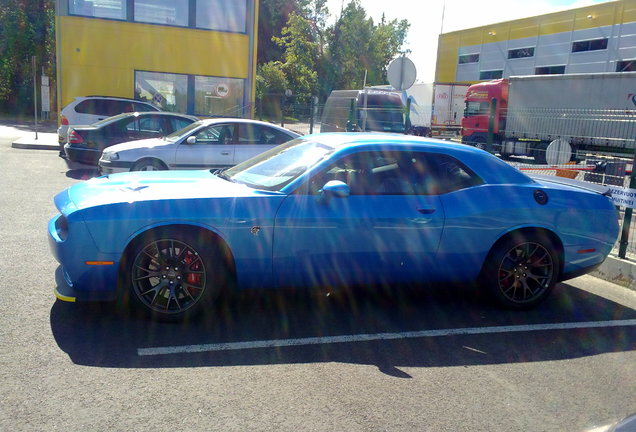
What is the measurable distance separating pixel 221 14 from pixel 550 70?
22.7 meters

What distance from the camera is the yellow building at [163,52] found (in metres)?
22.0

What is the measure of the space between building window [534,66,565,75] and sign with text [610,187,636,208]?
32.1m

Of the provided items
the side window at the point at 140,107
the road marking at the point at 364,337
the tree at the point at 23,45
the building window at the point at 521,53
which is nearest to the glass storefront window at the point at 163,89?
the side window at the point at 140,107

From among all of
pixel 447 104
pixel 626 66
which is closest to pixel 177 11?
pixel 447 104

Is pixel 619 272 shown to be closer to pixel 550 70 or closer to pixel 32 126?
pixel 32 126

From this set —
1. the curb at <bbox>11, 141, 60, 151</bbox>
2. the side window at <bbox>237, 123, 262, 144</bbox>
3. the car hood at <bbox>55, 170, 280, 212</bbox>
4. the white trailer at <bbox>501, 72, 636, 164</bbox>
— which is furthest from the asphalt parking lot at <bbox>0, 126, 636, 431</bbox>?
the curb at <bbox>11, 141, 60, 151</bbox>

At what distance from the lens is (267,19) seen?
192ft

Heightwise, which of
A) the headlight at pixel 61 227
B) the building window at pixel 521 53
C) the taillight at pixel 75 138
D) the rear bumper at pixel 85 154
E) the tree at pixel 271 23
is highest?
the tree at pixel 271 23

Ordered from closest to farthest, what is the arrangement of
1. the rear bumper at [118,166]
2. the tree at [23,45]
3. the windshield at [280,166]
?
the windshield at [280,166] → the rear bumper at [118,166] → the tree at [23,45]

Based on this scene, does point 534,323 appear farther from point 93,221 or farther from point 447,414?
point 93,221

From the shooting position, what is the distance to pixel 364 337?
4672 millimetres

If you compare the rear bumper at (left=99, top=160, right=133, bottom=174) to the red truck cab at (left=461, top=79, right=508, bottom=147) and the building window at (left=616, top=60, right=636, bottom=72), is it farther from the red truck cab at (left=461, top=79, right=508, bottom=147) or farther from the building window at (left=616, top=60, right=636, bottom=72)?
the building window at (left=616, top=60, right=636, bottom=72)

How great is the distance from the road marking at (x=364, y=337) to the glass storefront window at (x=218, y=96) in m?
19.4

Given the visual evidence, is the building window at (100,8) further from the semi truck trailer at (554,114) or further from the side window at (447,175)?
the side window at (447,175)
